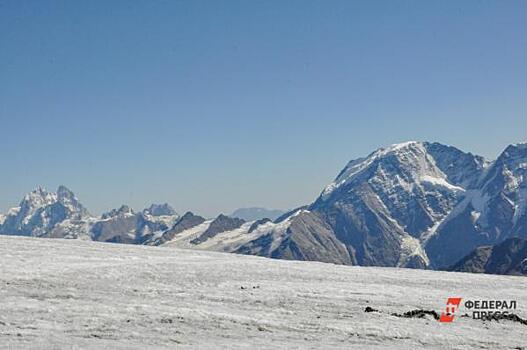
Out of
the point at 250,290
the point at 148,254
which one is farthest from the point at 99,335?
the point at 148,254

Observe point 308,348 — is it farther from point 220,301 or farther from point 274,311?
point 220,301

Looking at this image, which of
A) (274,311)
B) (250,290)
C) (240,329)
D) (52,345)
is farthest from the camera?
(250,290)

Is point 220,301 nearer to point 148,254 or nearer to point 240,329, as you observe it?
point 240,329

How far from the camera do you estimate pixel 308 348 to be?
19297mm

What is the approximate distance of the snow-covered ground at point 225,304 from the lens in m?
20.3

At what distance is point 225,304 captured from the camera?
26516 millimetres

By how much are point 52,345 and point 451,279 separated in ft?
95.1

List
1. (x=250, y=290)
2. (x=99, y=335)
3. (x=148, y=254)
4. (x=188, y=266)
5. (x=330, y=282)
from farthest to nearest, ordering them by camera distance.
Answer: (x=148, y=254) < (x=188, y=266) < (x=330, y=282) < (x=250, y=290) < (x=99, y=335)

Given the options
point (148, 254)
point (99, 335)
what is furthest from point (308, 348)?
point (148, 254)

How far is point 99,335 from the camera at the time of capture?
1984 cm

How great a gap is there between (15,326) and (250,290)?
503 inches

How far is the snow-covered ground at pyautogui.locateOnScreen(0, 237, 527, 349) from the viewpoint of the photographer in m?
20.3

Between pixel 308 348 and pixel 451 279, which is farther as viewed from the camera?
pixel 451 279

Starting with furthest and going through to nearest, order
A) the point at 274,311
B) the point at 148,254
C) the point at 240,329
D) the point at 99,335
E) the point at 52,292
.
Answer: the point at 148,254, the point at 52,292, the point at 274,311, the point at 240,329, the point at 99,335
